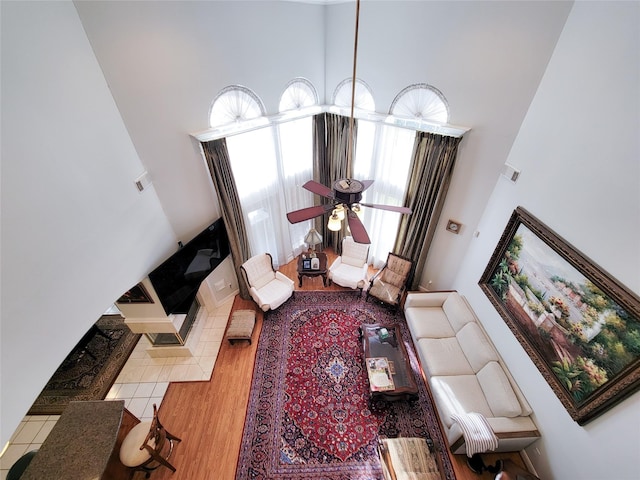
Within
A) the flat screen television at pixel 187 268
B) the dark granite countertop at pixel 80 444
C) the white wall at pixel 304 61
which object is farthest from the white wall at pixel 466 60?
the dark granite countertop at pixel 80 444

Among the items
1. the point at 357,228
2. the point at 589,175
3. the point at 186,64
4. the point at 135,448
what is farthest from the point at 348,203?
the point at 135,448

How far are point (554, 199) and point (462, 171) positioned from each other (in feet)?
4.47

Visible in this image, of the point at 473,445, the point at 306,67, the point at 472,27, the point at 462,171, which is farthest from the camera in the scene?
the point at 306,67

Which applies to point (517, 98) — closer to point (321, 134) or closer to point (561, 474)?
point (321, 134)

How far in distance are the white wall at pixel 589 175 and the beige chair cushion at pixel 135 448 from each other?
14.7 feet

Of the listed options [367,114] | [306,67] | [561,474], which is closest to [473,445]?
[561,474]

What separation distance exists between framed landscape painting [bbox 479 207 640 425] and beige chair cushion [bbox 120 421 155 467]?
4556mm

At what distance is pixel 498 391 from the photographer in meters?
3.44

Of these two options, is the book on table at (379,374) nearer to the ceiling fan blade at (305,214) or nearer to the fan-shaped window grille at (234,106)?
the ceiling fan blade at (305,214)

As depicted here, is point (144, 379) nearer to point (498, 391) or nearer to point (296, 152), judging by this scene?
point (296, 152)

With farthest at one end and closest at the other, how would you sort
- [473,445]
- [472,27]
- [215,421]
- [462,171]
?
[462,171], [215,421], [472,27], [473,445]

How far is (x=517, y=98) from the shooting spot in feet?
11.0

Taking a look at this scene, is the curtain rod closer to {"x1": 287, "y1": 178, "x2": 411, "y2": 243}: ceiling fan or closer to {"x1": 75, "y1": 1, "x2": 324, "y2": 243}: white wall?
{"x1": 75, "y1": 1, "x2": 324, "y2": 243}: white wall

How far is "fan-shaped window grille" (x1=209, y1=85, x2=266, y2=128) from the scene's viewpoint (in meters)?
3.91
